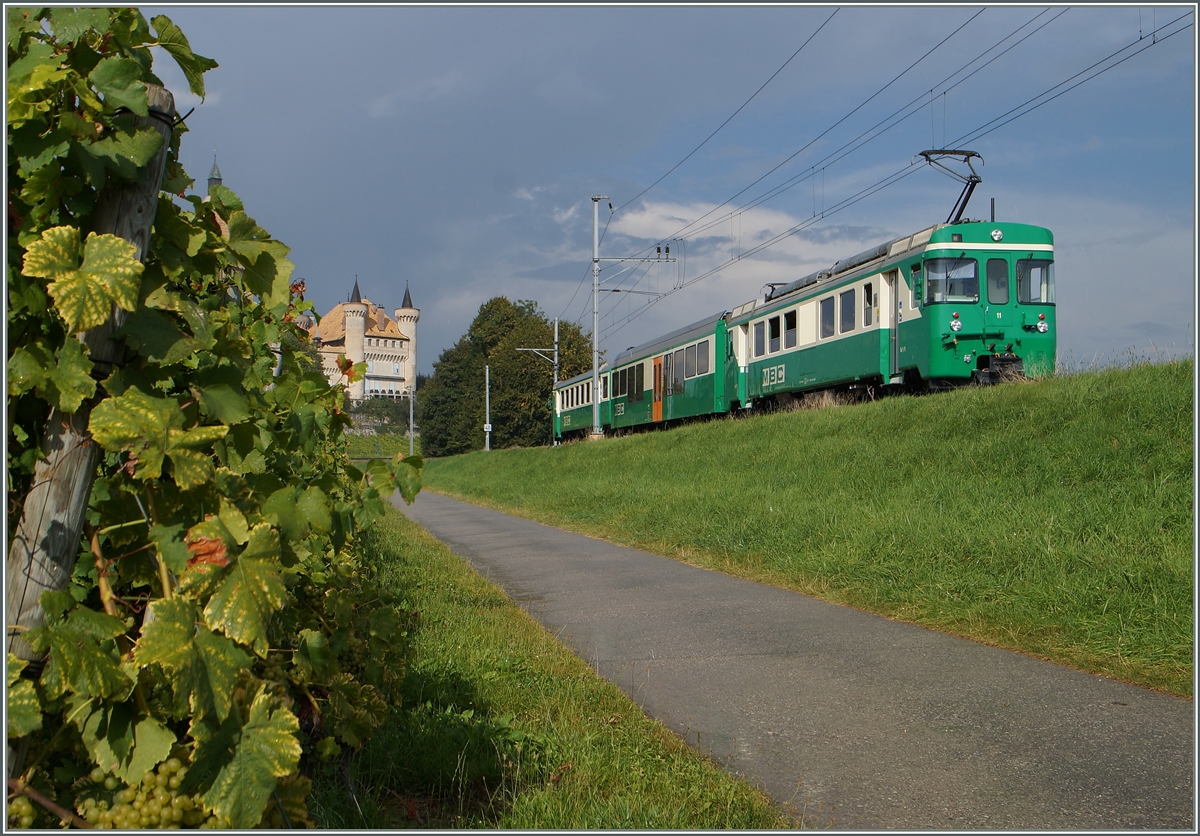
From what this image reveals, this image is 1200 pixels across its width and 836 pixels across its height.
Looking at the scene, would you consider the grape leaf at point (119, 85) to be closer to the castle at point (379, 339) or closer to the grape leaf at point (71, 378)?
the grape leaf at point (71, 378)

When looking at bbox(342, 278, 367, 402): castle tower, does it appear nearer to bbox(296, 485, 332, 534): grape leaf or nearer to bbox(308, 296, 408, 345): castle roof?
bbox(308, 296, 408, 345): castle roof

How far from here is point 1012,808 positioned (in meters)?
3.35

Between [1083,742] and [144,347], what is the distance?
12.9 feet

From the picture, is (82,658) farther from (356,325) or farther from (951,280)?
(356,325)

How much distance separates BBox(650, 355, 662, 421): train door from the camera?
100 ft

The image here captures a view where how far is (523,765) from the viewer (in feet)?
11.2

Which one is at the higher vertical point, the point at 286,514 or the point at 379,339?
the point at 379,339

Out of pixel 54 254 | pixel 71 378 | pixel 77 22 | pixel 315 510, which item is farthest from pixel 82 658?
pixel 77 22

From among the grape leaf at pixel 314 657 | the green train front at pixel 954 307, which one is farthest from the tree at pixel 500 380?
the grape leaf at pixel 314 657

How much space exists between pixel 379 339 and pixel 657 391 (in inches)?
4550

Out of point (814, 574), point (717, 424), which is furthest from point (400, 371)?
point (814, 574)

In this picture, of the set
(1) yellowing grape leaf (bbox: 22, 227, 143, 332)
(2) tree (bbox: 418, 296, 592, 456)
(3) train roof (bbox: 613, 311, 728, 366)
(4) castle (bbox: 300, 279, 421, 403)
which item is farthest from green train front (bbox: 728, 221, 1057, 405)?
(4) castle (bbox: 300, 279, 421, 403)

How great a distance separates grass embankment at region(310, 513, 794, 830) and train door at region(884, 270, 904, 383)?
1391 centimetres

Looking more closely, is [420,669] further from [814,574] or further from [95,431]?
[814,574]
